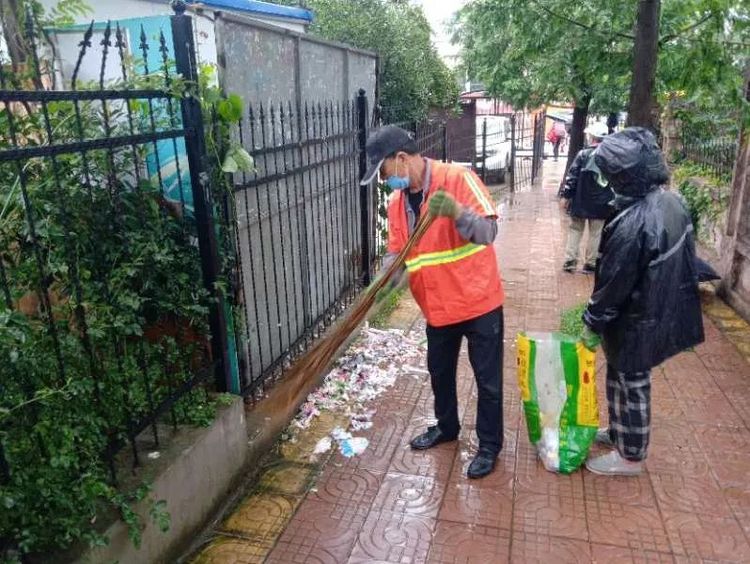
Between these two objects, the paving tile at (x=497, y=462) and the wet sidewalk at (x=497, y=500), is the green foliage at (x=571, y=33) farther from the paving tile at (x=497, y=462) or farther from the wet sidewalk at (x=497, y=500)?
the paving tile at (x=497, y=462)

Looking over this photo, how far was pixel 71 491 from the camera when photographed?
199 cm

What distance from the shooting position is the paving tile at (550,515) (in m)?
2.83

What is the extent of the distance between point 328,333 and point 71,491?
2724mm

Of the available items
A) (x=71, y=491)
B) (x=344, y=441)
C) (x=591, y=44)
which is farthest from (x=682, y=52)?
(x=71, y=491)

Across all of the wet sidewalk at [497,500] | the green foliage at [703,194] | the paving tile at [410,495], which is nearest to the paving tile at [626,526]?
the wet sidewalk at [497,500]

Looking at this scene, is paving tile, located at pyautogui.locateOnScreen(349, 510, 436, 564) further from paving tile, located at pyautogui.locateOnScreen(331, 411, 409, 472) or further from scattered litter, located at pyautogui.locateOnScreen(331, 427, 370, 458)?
scattered litter, located at pyautogui.locateOnScreen(331, 427, 370, 458)

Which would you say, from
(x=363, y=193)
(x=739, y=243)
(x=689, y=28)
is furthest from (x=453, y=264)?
(x=739, y=243)

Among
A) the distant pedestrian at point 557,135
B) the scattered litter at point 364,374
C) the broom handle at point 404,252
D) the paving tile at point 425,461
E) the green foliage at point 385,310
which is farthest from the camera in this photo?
the distant pedestrian at point 557,135

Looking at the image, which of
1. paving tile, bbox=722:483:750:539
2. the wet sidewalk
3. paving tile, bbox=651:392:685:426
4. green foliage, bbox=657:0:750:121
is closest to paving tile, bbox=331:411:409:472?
the wet sidewalk

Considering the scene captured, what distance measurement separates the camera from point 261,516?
9.73 feet

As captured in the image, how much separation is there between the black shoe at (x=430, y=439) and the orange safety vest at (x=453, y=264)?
80 centimetres

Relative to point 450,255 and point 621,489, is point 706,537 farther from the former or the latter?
point 450,255

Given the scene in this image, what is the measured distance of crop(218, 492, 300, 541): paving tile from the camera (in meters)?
2.86

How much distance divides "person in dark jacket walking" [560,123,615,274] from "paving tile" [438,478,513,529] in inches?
161
